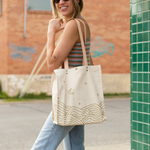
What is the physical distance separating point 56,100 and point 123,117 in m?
6.61

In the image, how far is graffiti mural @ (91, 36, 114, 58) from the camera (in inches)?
639

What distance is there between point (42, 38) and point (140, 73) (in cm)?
Answer: 1206

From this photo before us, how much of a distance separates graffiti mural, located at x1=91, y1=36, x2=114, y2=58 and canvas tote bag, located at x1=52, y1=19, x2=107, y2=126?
1379cm

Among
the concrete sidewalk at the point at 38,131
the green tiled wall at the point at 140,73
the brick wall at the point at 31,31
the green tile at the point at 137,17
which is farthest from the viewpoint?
the brick wall at the point at 31,31

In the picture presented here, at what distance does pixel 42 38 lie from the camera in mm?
15164

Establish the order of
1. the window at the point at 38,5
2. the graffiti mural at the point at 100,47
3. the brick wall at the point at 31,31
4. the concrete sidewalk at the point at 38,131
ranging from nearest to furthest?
the concrete sidewalk at the point at 38,131
the brick wall at the point at 31,31
the window at the point at 38,5
the graffiti mural at the point at 100,47

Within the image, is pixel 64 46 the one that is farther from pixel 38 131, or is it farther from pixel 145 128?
pixel 38 131

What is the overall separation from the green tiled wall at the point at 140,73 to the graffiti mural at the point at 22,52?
38.5 feet

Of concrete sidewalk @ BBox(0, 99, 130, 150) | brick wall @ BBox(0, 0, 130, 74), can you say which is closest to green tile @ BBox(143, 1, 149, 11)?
concrete sidewalk @ BBox(0, 99, 130, 150)

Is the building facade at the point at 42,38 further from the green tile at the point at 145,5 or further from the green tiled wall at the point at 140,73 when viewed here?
the green tile at the point at 145,5

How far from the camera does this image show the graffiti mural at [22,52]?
1490cm

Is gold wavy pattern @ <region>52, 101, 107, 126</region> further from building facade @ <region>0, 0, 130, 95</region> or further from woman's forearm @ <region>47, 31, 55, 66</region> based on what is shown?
building facade @ <region>0, 0, 130, 95</region>

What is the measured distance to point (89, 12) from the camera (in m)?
15.9

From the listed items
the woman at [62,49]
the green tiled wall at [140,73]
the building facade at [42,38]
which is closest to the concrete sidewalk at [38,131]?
the green tiled wall at [140,73]
